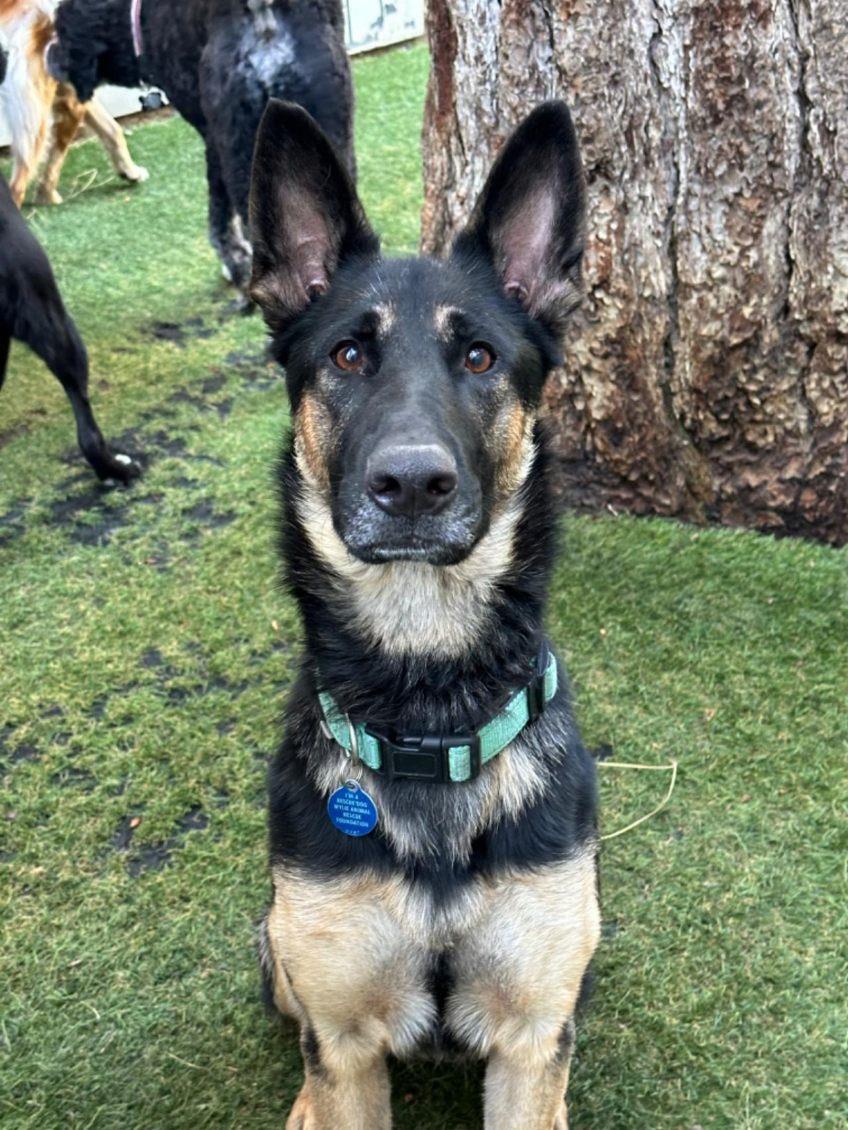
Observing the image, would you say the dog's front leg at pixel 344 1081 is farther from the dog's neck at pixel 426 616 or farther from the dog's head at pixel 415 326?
the dog's head at pixel 415 326

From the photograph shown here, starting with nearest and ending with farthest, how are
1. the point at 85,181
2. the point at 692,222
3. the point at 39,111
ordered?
the point at 692,222, the point at 39,111, the point at 85,181

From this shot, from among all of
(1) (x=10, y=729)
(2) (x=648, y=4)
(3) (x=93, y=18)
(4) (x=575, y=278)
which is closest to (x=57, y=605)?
(1) (x=10, y=729)

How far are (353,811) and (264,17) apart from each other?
14.8 ft

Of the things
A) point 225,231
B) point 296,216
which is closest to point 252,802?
point 296,216

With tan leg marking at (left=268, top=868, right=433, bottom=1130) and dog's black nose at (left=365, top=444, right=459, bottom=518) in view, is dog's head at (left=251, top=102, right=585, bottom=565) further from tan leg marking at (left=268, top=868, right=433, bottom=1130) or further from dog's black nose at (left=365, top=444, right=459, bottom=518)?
tan leg marking at (left=268, top=868, right=433, bottom=1130)

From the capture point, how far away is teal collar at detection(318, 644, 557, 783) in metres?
2.18

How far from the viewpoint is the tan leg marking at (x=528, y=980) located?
6.88 feet

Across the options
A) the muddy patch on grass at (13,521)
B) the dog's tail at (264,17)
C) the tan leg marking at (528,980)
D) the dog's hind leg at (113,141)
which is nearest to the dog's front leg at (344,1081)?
the tan leg marking at (528,980)

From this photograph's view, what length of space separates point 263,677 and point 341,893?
5.92 ft

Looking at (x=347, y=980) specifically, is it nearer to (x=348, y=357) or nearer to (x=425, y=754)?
(x=425, y=754)

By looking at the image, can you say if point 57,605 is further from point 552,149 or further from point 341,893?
point 552,149

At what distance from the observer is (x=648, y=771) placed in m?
3.41

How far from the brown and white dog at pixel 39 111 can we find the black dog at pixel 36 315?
2.97 metres

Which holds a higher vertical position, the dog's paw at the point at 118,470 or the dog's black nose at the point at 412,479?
the dog's black nose at the point at 412,479
